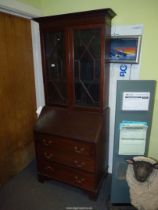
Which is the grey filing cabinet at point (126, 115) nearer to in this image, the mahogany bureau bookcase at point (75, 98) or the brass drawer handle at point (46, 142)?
the mahogany bureau bookcase at point (75, 98)

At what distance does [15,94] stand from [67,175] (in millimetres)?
1196

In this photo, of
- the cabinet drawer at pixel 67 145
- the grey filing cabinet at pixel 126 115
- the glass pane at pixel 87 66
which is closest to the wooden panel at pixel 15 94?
the cabinet drawer at pixel 67 145

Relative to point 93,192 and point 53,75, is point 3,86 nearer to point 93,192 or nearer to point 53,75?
point 53,75

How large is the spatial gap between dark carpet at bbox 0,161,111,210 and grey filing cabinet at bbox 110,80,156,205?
1.11ft

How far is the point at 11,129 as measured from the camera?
2.22 m

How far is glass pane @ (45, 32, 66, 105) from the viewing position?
6.49 ft

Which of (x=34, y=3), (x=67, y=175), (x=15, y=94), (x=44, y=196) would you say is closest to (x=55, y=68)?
(x=15, y=94)

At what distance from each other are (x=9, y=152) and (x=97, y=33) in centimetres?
180

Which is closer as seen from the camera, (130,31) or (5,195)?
(130,31)

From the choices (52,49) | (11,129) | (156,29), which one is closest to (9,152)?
(11,129)

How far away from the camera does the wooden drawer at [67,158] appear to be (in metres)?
1.87

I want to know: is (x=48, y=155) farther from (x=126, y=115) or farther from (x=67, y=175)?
(x=126, y=115)

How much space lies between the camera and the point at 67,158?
77.7 inches

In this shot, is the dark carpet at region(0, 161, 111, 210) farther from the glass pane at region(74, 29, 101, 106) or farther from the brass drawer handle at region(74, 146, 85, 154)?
the glass pane at region(74, 29, 101, 106)
